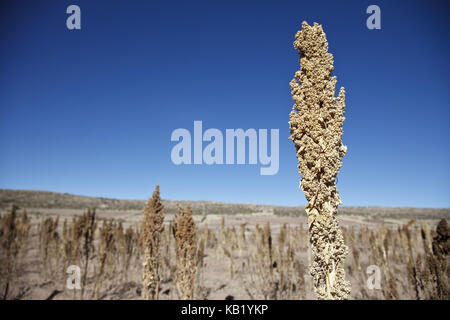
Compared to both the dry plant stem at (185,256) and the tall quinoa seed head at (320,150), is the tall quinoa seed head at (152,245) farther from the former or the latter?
the tall quinoa seed head at (320,150)

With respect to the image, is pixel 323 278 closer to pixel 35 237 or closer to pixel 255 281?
pixel 255 281

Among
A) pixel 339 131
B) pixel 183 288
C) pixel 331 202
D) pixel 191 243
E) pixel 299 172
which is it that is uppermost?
pixel 339 131

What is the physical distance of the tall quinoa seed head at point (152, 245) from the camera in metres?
7.46

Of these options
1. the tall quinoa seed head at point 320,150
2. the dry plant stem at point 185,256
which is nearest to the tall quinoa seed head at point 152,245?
the dry plant stem at point 185,256

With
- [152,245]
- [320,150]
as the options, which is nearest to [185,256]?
[152,245]

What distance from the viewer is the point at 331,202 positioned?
314 cm

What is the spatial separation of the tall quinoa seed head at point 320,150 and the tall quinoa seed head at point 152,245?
592cm

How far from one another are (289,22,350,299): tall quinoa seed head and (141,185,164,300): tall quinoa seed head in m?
5.92

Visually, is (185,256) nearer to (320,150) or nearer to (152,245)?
(152,245)

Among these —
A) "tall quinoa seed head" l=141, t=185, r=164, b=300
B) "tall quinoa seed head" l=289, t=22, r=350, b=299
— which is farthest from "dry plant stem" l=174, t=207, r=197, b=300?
"tall quinoa seed head" l=289, t=22, r=350, b=299

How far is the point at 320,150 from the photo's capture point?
3.14 meters

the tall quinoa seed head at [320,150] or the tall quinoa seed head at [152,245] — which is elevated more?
the tall quinoa seed head at [320,150]
